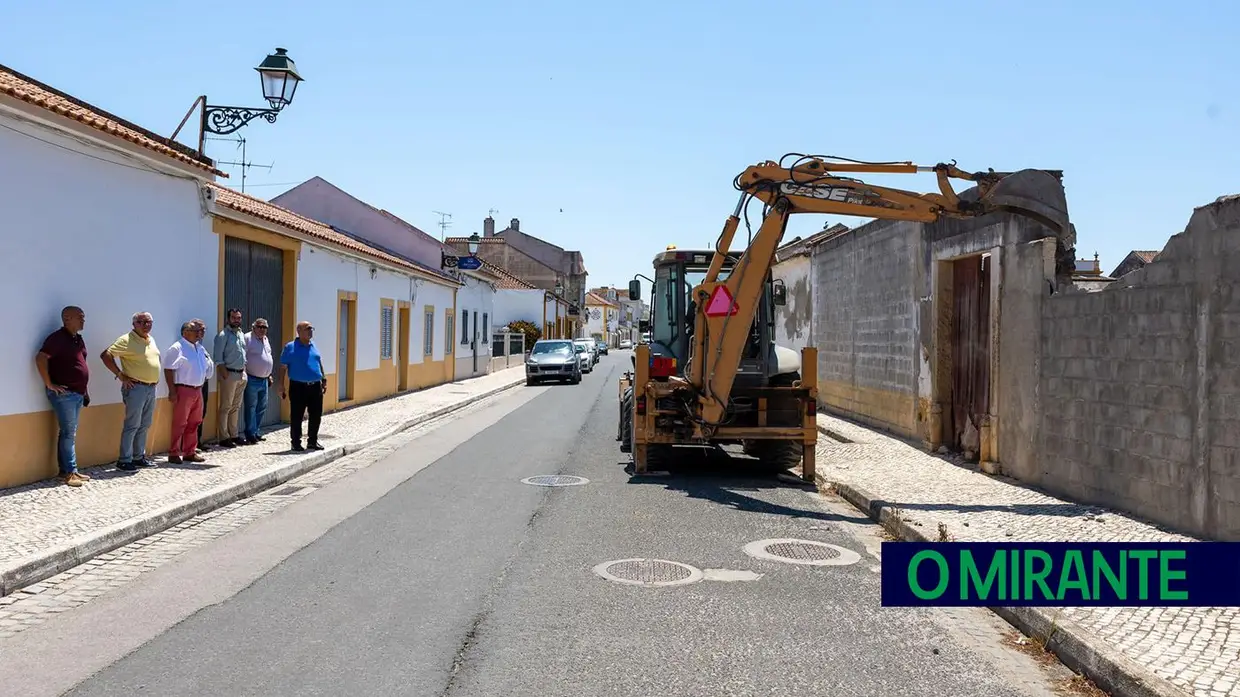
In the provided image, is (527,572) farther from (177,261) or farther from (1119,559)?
(177,261)

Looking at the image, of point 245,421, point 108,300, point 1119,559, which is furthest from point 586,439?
point 1119,559

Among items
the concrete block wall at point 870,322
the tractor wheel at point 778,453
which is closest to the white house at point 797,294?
the concrete block wall at point 870,322

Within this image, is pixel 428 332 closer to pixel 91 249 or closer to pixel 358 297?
pixel 358 297

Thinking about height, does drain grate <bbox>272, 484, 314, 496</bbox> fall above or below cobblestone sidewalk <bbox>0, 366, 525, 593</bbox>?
below

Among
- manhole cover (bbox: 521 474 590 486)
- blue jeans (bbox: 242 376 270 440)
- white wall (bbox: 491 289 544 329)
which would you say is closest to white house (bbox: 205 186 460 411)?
blue jeans (bbox: 242 376 270 440)

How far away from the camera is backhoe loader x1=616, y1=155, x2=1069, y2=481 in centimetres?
973

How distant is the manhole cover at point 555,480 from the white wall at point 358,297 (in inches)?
310

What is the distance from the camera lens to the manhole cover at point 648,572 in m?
6.46

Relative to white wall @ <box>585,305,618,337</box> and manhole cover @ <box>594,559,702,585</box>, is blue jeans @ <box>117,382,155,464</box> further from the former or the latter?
white wall @ <box>585,305,618,337</box>

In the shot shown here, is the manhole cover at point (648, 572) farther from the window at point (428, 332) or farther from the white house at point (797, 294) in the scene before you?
the window at point (428, 332)

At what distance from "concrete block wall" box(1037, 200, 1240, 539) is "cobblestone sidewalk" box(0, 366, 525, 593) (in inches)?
327

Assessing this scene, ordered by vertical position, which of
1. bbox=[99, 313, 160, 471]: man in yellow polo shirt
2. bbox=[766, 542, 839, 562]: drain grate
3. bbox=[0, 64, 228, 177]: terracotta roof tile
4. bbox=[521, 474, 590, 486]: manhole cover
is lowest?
bbox=[766, 542, 839, 562]: drain grate

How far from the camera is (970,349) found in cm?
1230

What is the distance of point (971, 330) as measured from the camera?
12289 mm
